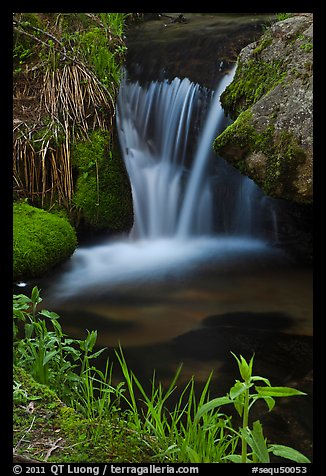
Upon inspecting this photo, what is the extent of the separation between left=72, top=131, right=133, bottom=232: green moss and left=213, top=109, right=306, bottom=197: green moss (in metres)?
1.63

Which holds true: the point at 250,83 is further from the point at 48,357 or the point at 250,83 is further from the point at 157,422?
the point at 157,422

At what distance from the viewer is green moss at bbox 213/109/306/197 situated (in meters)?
3.58

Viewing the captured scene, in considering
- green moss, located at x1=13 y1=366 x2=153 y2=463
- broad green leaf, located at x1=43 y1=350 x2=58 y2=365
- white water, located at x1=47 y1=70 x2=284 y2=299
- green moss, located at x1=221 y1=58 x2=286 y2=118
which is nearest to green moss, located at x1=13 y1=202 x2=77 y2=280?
white water, located at x1=47 y1=70 x2=284 y2=299

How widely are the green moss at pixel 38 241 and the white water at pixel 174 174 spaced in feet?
2.19

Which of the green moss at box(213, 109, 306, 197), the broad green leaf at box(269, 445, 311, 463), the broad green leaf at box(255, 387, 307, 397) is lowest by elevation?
the broad green leaf at box(269, 445, 311, 463)

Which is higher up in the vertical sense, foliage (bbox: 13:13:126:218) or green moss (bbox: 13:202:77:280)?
foliage (bbox: 13:13:126:218)

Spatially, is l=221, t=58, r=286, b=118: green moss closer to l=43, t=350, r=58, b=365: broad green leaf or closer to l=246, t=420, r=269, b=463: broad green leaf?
l=43, t=350, r=58, b=365: broad green leaf

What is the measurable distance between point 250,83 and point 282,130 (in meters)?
0.73

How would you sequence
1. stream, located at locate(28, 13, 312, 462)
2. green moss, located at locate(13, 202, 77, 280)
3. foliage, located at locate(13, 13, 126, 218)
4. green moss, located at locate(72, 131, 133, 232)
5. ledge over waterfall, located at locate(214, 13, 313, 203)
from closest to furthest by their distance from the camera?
stream, located at locate(28, 13, 312, 462), ledge over waterfall, located at locate(214, 13, 313, 203), green moss, located at locate(13, 202, 77, 280), foliage, located at locate(13, 13, 126, 218), green moss, located at locate(72, 131, 133, 232)

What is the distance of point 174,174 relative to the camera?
222 inches

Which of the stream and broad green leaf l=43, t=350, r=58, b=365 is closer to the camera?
broad green leaf l=43, t=350, r=58, b=365

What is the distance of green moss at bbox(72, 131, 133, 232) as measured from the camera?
5035 mm

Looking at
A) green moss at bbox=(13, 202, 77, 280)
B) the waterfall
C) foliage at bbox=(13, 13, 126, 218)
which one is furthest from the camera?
the waterfall

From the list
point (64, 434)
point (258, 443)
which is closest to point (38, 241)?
point (64, 434)
